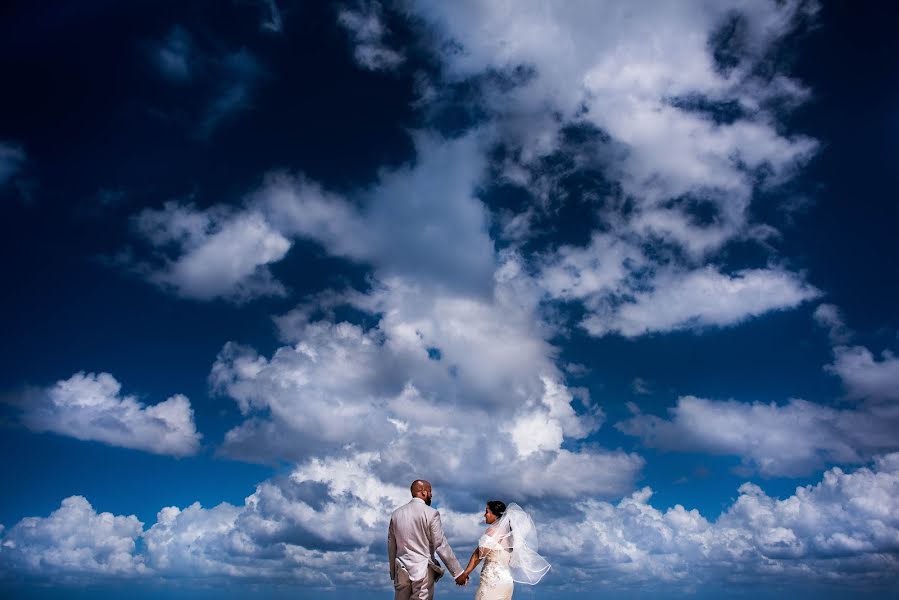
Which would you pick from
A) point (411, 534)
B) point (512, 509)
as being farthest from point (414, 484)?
point (512, 509)

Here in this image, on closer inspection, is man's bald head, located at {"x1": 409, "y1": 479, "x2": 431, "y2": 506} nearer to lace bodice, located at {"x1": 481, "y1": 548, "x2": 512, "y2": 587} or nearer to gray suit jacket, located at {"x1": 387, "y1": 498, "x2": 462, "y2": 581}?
gray suit jacket, located at {"x1": 387, "y1": 498, "x2": 462, "y2": 581}

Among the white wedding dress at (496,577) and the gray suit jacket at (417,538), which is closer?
the gray suit jacket at (417,538)

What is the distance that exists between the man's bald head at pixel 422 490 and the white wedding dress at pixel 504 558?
3.00 m

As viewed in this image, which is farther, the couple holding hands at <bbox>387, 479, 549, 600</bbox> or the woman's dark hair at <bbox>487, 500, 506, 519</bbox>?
the woman's dark hair at <bbox>487, 500, 506, 519</bbox>

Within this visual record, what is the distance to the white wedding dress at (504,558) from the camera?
16484 mm

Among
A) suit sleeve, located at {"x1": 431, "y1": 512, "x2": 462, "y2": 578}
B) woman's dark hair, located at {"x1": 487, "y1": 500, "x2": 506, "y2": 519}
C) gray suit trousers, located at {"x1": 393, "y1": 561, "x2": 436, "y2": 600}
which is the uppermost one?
woman's dark hair, located at {"x1": 487, "y1": 500, "x2": 506, "y2": 519}

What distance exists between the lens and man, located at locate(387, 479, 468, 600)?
14602mm

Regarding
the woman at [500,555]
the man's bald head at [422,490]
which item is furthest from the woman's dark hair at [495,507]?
the man's bald head at [422,490]

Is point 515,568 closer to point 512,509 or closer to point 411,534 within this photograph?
point 512,509

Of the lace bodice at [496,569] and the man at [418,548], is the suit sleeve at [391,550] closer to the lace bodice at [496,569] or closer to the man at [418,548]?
the man at [418,548]

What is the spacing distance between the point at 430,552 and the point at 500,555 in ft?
9.27

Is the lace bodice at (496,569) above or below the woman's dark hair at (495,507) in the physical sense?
below

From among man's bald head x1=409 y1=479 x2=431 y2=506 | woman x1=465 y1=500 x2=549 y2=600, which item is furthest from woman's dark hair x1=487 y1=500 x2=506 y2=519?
man's bald head x1=409 y1=479 x2=431 y2=506

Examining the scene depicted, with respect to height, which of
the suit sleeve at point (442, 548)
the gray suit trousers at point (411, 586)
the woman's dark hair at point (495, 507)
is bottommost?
the gray suit trousers at point (411, 586)
